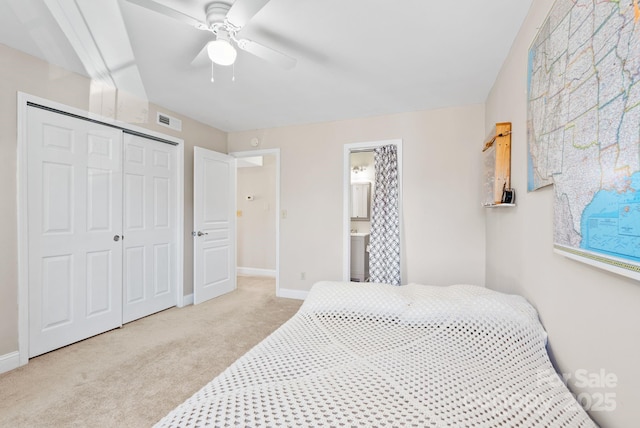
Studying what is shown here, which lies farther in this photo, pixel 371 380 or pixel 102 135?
pixel 102 135

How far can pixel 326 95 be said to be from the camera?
9.56 feet

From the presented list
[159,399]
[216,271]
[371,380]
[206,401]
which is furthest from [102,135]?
[371,380]

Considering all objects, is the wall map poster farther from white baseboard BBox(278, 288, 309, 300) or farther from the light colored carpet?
white baseboard BBox(278, 288, 309, 300)

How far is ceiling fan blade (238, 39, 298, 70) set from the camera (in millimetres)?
1747

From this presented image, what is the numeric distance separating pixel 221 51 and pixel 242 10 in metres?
0.27

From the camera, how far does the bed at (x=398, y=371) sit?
832mm

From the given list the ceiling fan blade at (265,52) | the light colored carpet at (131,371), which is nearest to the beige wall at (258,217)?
the light colored carpet at (131,371)

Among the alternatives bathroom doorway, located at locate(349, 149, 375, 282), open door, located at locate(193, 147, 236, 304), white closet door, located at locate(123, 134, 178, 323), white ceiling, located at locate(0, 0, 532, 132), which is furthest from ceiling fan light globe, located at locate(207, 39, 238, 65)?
bathroom doorway, located at locate(349, 149, 375, 282)

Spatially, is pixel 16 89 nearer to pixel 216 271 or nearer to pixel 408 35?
pixel 216 271

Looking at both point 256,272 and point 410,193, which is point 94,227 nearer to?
point 256,272

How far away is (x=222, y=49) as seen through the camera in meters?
1.62

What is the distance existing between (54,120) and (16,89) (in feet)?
0.95

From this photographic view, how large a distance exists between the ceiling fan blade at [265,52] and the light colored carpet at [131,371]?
2.25 meters

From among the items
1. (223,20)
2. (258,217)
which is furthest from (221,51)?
(258,217)
